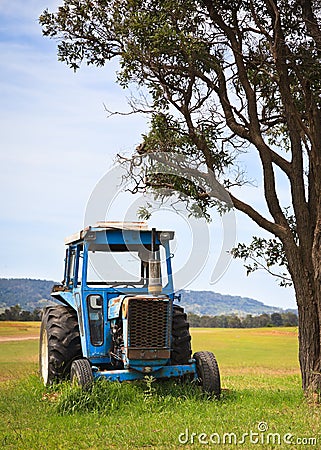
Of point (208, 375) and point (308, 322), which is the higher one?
point (308, 322)

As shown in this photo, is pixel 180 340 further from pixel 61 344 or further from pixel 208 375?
pixel 61 344

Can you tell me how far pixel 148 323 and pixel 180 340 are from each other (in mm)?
976

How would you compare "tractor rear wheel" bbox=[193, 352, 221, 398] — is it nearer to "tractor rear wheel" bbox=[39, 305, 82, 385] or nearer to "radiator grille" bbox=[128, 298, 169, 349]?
"radiator grille" bbox=[128, 298, 169, 349]

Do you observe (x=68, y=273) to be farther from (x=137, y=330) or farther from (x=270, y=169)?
(x=270, y=169)

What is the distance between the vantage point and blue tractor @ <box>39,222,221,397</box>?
947cm

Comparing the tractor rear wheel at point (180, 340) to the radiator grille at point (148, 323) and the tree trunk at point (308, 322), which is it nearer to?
the radiator grille at point (148, 323)

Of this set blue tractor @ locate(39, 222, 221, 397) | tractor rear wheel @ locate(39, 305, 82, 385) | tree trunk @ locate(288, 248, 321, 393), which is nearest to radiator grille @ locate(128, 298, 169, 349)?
blue tractor @ locate(39, 222, 221, 397)

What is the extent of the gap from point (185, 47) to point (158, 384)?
17.8ft

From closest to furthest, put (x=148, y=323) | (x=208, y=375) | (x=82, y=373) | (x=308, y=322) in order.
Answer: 1. (x=82, y=373)
2. (x=148, y=323)
3. (x=208, y=375)
4. (x=308, y=322)

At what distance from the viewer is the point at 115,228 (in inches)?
406

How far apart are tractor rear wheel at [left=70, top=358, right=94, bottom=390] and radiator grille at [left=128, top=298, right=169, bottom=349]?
71 centimetres

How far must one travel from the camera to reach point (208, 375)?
997 centimetres

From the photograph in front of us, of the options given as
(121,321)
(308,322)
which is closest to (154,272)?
(121,321)

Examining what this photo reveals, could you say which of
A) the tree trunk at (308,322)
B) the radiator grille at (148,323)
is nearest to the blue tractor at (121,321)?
the radiator grille at (148,323)
